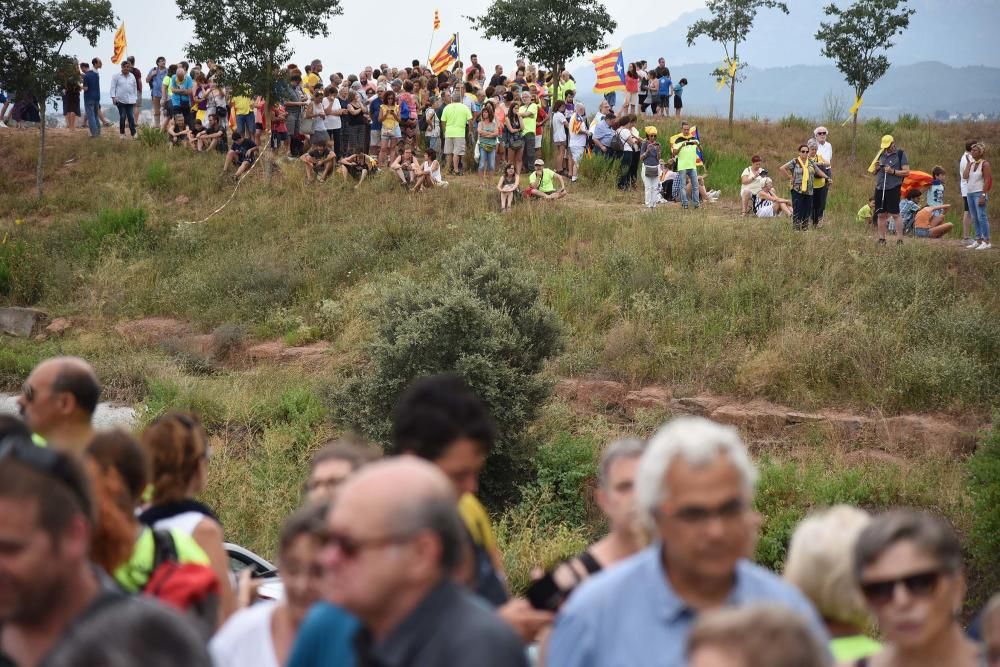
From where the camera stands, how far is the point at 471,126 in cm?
2552

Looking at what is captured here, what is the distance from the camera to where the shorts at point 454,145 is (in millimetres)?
24359

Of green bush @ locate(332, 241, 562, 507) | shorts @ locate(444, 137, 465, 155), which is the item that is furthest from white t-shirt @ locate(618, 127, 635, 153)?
green bush @ locate(332, 241, 562, 507)

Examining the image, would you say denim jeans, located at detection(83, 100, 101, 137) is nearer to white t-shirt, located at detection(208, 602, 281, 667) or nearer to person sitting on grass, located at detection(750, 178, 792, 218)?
person sitting on grass, located at detection(750, 178, 792, 218)

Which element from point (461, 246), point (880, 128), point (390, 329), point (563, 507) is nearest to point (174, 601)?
point (563, 507)

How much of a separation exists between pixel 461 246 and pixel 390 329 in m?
1.66

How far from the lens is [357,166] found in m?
24.6

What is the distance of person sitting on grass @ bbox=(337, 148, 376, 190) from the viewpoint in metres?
24.5

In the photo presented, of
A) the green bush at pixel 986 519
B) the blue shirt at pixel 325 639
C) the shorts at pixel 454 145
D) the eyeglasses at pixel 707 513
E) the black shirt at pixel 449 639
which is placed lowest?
the green bush at pixel 986 519

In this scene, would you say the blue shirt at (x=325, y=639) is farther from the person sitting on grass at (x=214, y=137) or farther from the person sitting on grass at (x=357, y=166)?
the person sitting on grass at (x=214, y=137)

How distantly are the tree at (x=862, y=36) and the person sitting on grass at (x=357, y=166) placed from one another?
10.6 meters

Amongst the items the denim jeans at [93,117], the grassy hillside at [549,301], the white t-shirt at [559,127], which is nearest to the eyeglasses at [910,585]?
the grassy hillside at [549,301]

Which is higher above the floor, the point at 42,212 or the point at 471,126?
the point at 471,126

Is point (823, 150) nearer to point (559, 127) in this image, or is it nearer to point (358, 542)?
point (559, 127)

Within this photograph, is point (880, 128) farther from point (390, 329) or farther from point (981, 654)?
point (981, 654)
